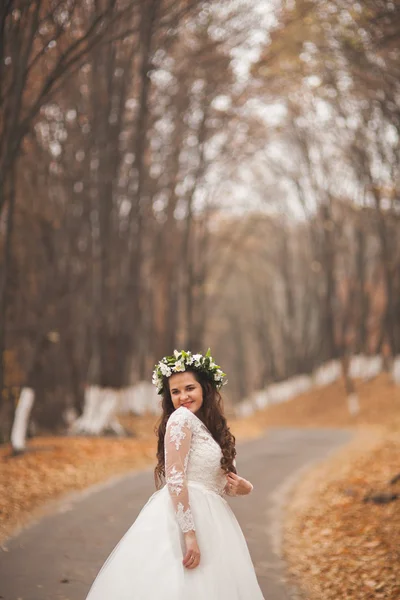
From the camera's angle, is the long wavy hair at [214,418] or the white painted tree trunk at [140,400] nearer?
the long wavy hair at [214,418]

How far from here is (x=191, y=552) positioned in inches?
168

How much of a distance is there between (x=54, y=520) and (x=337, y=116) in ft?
64.9

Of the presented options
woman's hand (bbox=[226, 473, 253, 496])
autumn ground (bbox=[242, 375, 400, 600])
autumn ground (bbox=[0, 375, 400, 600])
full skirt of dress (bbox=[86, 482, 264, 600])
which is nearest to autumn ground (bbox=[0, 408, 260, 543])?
autumn ground (bbox=[0, 375, 400, 600])

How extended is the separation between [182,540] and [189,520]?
0.52ft

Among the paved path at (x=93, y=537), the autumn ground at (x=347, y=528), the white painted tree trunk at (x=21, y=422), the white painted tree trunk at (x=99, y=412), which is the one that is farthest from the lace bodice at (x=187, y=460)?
the white painted tree trunk at (x=99, y=412)

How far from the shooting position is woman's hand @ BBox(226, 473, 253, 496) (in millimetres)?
4637

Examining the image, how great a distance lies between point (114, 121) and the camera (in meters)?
20.0

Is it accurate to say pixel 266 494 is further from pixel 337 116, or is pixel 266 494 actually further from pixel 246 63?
pixel 337 116

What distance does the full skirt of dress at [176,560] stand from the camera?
14.0ft

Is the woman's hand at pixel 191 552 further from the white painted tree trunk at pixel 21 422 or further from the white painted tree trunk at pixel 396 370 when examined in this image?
the white painted tree trunk at pixel 396 370

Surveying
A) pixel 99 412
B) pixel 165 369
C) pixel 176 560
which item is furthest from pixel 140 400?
pixel 176 560

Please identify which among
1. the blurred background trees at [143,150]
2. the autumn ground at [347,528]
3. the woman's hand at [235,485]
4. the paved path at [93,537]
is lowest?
the autumn ground at [347,528]

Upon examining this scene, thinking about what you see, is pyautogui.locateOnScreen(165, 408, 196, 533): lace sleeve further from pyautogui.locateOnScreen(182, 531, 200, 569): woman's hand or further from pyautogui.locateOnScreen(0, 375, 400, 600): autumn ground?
pyautogui.locateOnScreen(0, 375, 400, 600): autumn ground

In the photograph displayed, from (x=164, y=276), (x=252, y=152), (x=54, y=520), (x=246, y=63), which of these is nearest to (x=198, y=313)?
(x=164, y=276)
